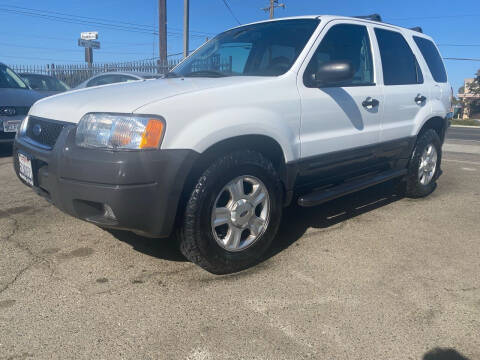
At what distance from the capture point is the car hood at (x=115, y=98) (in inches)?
94.6

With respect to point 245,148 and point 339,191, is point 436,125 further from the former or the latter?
point 245,148

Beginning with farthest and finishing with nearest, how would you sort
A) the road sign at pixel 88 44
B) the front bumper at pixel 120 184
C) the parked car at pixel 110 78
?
the road sign at pixel 88 44 → the parked car at pixel 110 78 → the front bumper at pixel 120 184

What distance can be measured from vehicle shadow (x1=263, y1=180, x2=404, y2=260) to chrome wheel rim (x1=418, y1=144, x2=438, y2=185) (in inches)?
11.8

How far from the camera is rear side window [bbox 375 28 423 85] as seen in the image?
397cm

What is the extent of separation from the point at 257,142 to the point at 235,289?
101 cm

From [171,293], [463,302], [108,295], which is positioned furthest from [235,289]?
[463,302]

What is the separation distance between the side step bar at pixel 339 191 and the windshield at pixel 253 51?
A: 100 cm

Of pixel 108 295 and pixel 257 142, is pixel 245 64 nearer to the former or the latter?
pixel 257 142

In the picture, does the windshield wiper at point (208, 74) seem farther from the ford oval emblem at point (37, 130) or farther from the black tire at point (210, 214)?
the ford oval emblem at point (37, 130)

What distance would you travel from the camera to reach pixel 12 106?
249 inches

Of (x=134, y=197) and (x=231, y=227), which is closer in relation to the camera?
(x=134, y=197)

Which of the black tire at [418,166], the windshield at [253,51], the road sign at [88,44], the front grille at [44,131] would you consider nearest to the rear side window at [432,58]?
the black tire at [418,166]

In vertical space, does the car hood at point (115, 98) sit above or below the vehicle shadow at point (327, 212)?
above

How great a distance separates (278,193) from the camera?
2.97m
